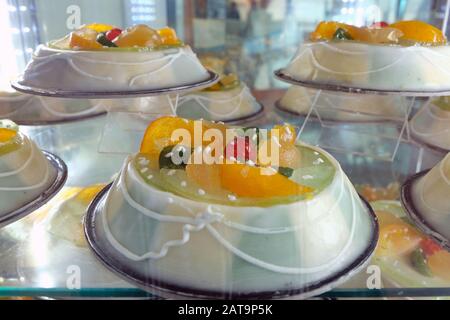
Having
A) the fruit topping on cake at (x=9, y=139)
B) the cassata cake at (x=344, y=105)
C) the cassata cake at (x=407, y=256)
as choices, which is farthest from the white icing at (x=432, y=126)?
the fruit topping on cake at (x=9, y=139)

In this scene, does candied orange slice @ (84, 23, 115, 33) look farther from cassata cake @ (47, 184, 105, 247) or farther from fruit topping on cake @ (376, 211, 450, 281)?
fruit topping on cake @ (376, 211, 450, 281)

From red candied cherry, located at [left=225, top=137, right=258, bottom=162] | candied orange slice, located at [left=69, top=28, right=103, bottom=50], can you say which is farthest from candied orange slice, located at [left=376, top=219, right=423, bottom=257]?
candied orange slice, located at [left=69, top=28, right=103, bottom=50]

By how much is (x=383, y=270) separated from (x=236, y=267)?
0.36m

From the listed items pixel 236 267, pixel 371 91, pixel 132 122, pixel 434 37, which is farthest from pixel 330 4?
pixel 236 267

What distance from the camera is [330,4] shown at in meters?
2.23

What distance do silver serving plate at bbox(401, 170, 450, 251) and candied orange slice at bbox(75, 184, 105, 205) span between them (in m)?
0.93

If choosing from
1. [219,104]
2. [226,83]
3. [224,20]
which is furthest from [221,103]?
[224,20]

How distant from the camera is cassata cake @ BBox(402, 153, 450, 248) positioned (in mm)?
1135

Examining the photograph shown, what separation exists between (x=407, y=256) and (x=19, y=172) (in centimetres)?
109

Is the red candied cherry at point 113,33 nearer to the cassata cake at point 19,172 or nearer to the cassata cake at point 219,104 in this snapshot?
the cassata cake at point 19,172

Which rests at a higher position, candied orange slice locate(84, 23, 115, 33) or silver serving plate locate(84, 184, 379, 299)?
candied orange slice locate(84, 23, 115, 33)

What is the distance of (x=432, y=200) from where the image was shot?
1216mm

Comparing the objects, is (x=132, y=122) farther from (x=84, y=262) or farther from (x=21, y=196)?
(x=84, y=262)

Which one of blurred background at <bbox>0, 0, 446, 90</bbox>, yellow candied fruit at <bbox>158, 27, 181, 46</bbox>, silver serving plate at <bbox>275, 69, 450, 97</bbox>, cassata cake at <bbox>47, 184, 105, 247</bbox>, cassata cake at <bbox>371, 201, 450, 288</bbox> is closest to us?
cassata cake at <bbox>371, 201, 450, 288</bbox>
